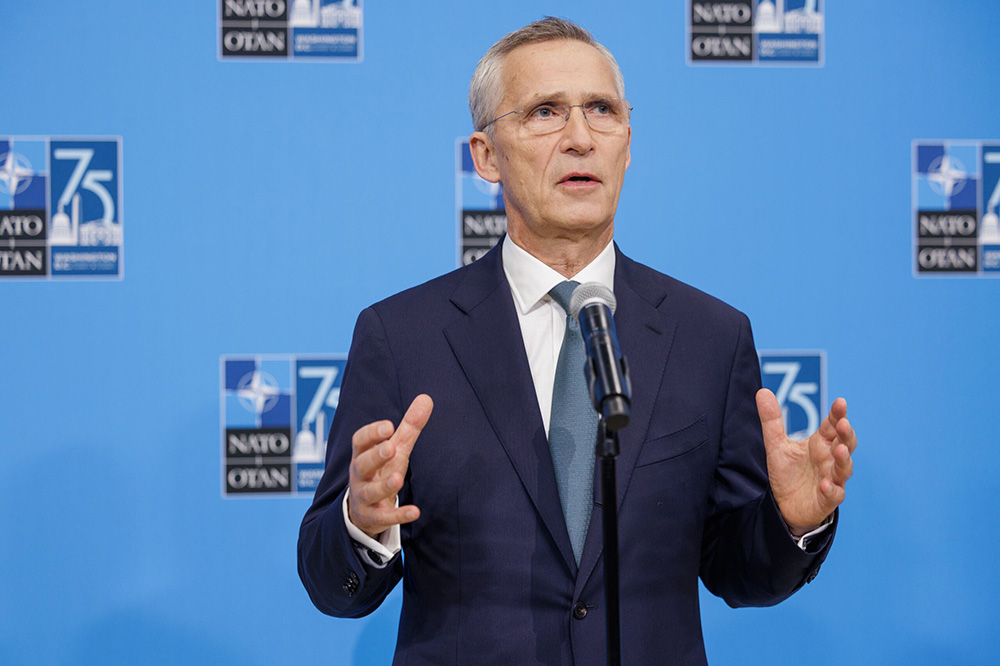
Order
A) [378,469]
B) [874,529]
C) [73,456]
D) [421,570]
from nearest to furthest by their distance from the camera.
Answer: [378,469], [421,570], [73,456], [874,529]

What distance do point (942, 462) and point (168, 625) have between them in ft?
7.20

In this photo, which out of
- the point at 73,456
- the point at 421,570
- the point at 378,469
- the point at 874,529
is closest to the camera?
the point at 378,469

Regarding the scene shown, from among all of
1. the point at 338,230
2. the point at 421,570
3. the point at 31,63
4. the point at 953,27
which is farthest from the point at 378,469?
the point at 953,27

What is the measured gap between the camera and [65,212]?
8.30 feet

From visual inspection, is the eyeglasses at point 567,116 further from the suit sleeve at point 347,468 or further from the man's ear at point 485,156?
the suit sleeve at point 347,468

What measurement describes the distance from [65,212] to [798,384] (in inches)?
80.9

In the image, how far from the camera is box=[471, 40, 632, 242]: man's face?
158 centimetres

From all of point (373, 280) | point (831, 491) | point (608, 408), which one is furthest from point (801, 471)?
point (373, 280)

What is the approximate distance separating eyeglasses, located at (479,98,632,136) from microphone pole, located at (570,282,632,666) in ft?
2.02

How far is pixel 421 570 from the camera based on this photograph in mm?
1512

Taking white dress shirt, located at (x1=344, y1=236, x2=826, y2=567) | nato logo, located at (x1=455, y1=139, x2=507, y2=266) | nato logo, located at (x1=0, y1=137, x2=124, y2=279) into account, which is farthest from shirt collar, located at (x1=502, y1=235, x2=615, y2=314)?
nato logo, located at (x1=0, y1=137, x2=124, y2=279)

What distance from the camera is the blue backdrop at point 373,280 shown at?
252 centimetres

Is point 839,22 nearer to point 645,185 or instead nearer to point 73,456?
point 645,185

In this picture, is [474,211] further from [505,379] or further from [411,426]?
[411,426]
